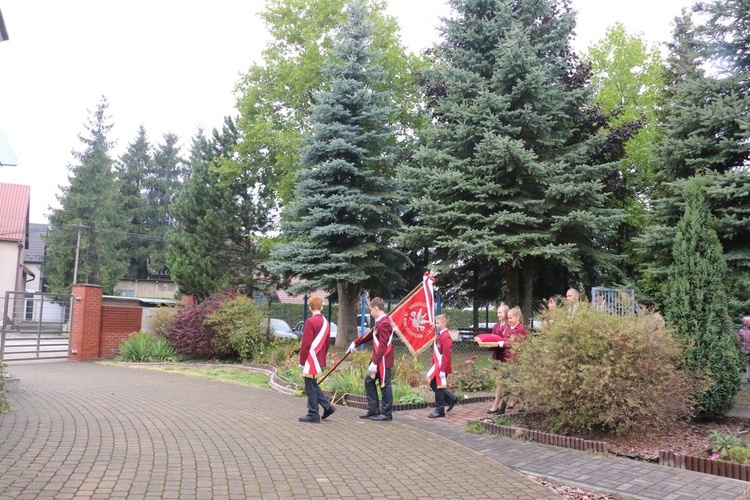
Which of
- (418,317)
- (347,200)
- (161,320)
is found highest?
(347,200)

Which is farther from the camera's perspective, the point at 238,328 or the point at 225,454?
the point at 238,328

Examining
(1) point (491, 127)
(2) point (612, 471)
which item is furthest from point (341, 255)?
(2) point (612, 471)

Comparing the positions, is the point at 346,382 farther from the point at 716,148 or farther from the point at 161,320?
the point at 161,320

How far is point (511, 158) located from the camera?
17781 millimetres

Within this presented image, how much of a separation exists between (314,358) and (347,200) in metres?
11.2

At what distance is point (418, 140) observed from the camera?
26109mm

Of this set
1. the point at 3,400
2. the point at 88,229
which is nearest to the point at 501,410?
the point at 3,400

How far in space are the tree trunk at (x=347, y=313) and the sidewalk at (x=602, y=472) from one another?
12728 mm

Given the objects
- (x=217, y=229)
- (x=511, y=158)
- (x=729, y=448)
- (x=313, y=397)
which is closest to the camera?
(x=729, y=448)

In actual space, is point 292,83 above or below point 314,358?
above

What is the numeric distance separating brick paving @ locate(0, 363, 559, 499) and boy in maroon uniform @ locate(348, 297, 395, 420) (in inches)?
10.2

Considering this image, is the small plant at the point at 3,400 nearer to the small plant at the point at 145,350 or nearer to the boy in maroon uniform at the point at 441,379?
the boy in maroon uniform at the point at 441,379

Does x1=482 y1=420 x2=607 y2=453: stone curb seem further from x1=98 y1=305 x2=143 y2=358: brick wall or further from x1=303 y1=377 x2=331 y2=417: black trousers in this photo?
x1=98 y1=305 x2=143 y2=358: brick wall

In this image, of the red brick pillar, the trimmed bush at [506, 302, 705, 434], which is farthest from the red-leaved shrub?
the trimmed bush at [506, 302, 705, 434]
